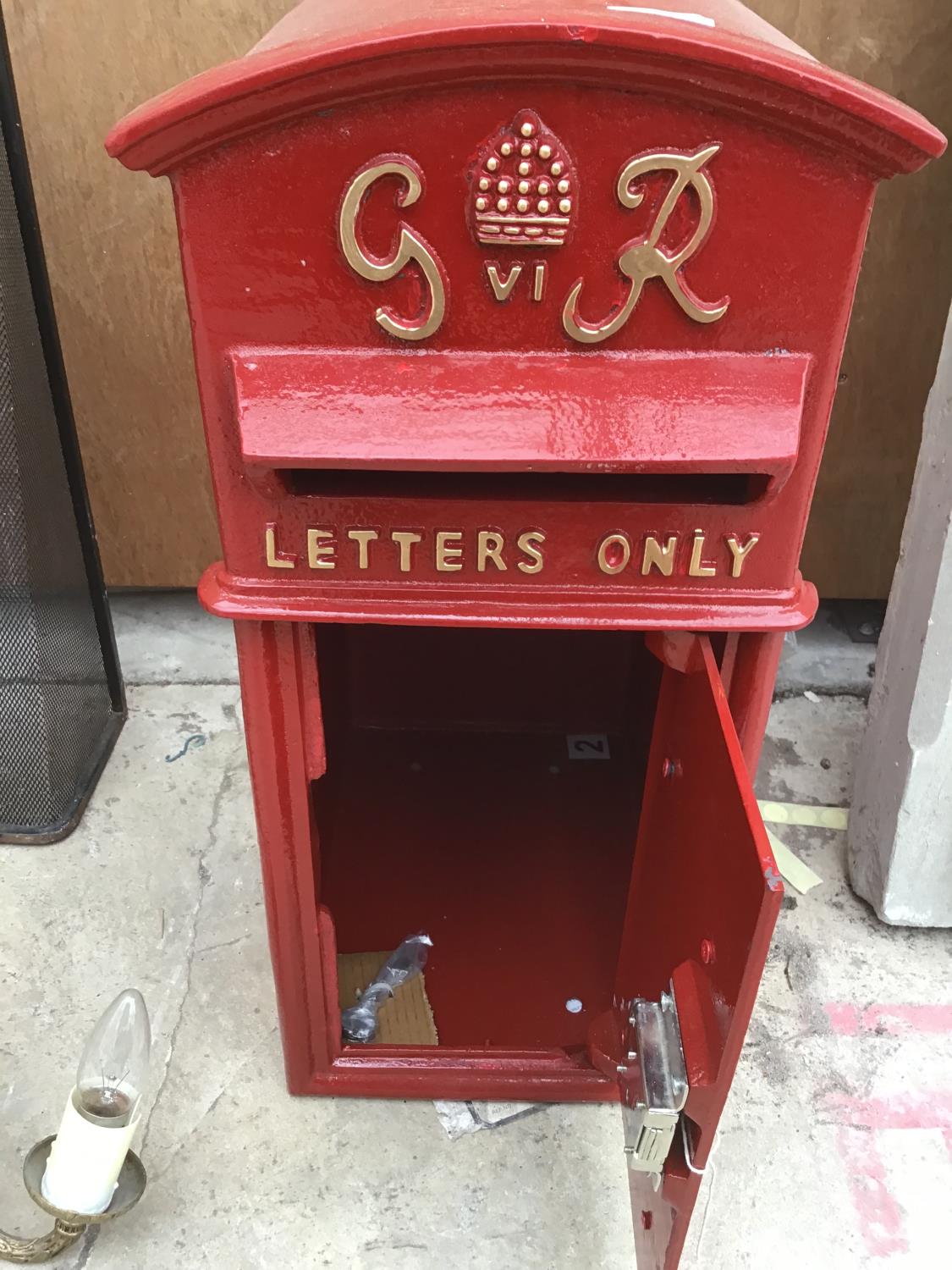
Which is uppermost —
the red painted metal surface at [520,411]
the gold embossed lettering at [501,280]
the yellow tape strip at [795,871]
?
the gold embossed lettering at [501,280]

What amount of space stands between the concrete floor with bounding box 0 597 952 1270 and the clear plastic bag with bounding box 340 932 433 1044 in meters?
0.11

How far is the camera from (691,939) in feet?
3.28

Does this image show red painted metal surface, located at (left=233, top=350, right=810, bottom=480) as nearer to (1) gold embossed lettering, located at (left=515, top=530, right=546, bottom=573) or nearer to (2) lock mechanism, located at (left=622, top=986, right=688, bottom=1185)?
(1) gold embossed lettering, located at (left=515, top=530, right=546, bottom=573)

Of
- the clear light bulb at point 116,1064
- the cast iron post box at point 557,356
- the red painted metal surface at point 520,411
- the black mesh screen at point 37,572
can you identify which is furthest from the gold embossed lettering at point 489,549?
the black mesh screen at point 37,572

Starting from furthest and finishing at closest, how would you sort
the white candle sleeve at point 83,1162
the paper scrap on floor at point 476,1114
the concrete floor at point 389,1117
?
the paper scrap on floor at point 476,1114
the concrete floor at point 389,1117
the white candle sleeve at point 83,1162

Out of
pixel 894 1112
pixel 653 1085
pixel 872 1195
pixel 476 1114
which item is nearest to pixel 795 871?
pixel 894 1112

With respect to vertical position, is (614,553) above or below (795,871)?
above

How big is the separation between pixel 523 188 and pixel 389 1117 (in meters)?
1.25

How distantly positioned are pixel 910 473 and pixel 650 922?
1.55 meters

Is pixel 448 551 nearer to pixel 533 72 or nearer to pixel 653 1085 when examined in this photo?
pixel 533 72

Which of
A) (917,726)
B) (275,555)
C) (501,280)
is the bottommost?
(917,726)

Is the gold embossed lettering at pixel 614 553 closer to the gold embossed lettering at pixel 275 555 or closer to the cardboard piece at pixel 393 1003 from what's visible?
the gold embossed lettering at pixel 275 555

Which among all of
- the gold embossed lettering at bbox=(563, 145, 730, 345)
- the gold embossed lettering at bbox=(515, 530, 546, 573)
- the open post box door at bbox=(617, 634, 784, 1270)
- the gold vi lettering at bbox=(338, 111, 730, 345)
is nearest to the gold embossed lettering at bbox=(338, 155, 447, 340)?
the gold vi lettering at bbox=(338, 111, 730, 345)

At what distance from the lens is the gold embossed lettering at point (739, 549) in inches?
38.1
